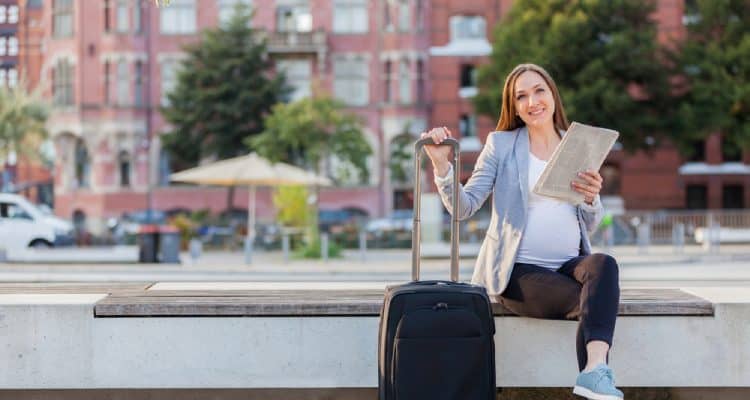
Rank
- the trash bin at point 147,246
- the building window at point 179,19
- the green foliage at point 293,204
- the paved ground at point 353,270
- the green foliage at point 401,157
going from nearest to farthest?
the paved ground at point 353,270
the trash bin at point 147,246
the green foliage at point 293,204
the green foliage at point 401,157
the building window at point 179,19

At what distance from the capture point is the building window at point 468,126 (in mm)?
40781

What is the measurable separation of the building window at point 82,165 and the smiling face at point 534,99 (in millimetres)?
39083

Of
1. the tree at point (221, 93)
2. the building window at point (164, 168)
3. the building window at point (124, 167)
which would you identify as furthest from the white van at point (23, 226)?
the building window at point (164, 168)

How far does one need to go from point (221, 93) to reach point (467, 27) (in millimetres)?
10556

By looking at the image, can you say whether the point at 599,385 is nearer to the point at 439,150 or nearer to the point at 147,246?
the point at 439,150

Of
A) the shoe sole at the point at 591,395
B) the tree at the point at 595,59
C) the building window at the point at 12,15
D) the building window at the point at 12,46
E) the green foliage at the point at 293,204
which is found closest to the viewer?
the shoe sole at the point at 591,395

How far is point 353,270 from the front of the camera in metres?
18.6

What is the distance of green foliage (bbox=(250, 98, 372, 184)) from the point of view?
105 ft

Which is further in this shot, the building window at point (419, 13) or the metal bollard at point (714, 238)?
the building window at point (419, 13)

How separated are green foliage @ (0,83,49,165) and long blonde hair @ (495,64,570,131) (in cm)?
3494

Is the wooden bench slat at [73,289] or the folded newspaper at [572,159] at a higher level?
the folded newspaper at [572,159]

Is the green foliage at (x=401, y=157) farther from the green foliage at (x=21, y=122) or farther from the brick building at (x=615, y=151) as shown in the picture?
the green foliage at (x=21, y=122)

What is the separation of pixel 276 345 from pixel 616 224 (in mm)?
25089

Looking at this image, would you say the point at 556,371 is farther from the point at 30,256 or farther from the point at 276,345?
the point at 30,256
